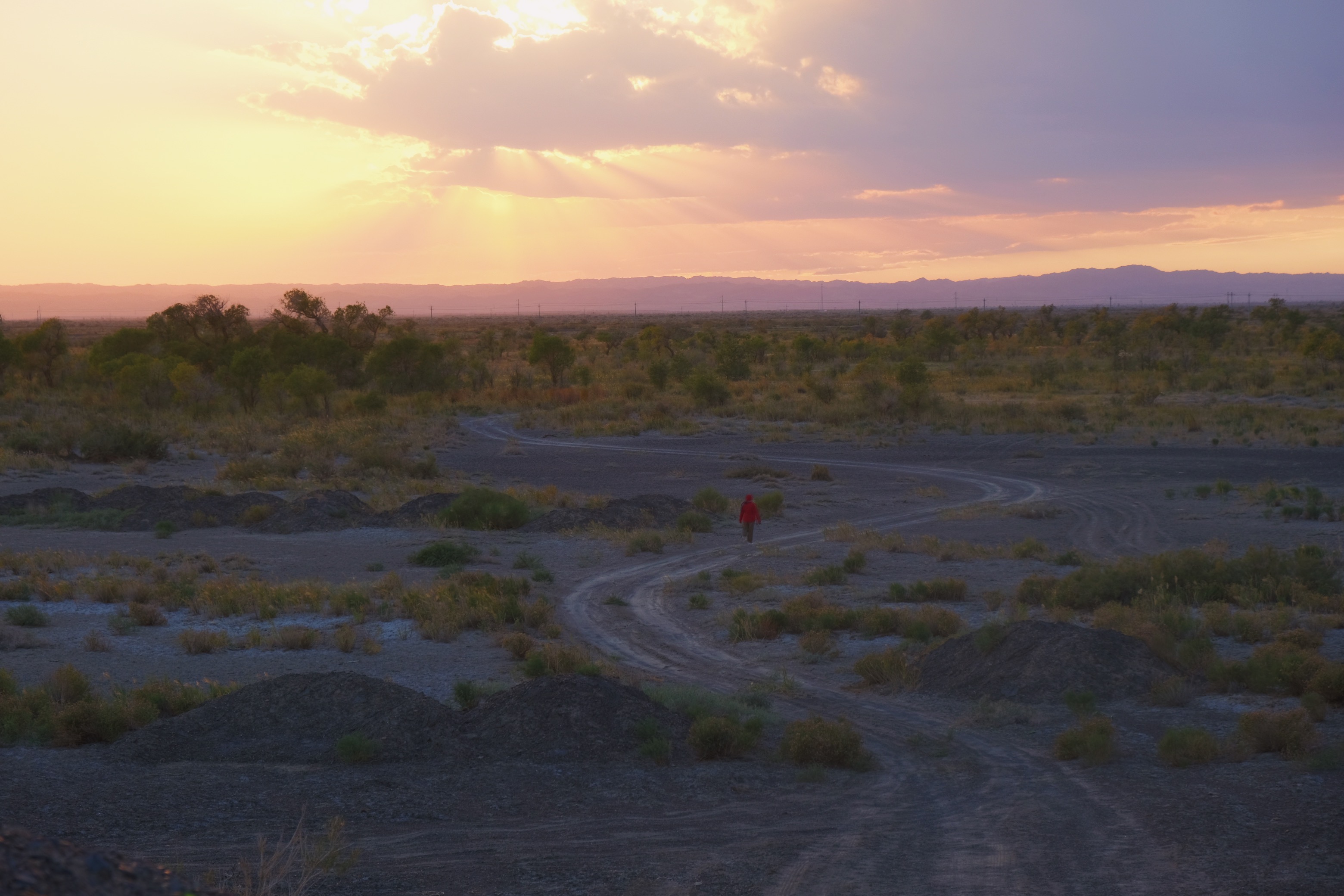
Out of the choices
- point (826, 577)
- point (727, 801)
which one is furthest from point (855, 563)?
point (727, 801)

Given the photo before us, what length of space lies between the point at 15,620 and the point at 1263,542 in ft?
71.7

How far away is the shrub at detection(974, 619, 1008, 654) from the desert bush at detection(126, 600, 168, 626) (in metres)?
11.3

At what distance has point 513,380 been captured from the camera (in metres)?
72.6

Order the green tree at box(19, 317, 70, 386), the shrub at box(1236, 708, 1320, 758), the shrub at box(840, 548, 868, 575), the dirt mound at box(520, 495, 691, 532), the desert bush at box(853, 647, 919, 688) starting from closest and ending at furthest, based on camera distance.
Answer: the shrub at box(1236, 708, 1320, 758)
the desert bush at box(853, 647, 919, 688)
the shrub at box(840, 548, 868, 575)
the dirt mound at box(520, 495, 691, 532)
the green tree at box(19, 317, 70, 386)

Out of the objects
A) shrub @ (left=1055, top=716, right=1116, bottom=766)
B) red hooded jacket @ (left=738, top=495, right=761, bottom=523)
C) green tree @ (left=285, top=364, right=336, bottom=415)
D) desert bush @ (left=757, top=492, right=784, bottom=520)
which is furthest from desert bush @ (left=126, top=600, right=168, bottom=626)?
green tree @ (left=285, top=364, right=336, bottom=415)

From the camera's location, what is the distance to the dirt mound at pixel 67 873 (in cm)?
400

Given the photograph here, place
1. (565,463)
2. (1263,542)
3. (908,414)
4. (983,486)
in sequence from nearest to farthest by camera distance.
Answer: (1263,542) < (983,486) < (565,463) < (908,414)

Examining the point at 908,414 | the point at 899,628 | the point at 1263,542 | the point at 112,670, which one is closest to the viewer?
the point at 112,670

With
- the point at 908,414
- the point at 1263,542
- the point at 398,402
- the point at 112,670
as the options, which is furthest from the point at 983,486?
the point at 398,402

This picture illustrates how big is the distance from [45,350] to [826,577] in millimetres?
66501

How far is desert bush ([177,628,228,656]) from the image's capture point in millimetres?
14383

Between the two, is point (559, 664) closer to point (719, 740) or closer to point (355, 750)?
point (719, 740)

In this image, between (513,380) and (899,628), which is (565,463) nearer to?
(899,628)

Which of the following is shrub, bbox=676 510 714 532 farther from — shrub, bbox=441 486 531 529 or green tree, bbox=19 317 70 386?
green tree, bbox=19 317 70 386
